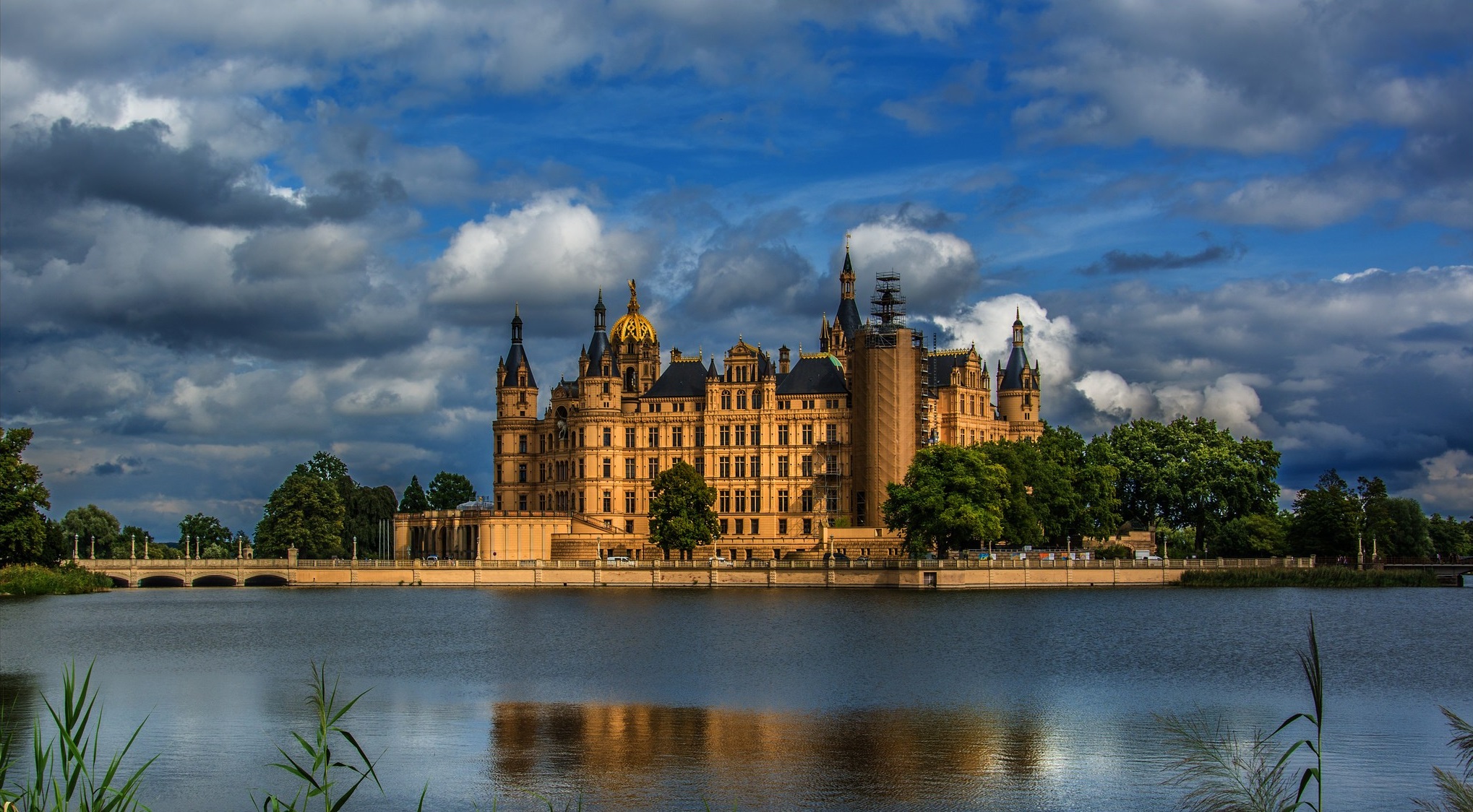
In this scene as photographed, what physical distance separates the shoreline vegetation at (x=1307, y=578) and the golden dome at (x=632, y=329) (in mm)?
64064

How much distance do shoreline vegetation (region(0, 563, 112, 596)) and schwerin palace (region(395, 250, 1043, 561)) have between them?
3164 cm

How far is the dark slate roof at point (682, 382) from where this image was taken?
13150 centimetres

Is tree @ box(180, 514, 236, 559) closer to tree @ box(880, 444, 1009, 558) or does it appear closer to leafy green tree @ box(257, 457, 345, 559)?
leafy green tree @ box(257, 457, 345, 559)

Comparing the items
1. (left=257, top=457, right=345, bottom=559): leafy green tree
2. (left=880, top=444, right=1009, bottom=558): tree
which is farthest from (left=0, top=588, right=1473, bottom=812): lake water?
(left=257, top=457, right=345, bottom=559): leafy green tree

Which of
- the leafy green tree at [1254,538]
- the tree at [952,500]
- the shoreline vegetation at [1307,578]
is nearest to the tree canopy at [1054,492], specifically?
the tree at [952,500]

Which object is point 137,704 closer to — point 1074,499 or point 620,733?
point 620,733

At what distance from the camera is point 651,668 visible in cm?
4784

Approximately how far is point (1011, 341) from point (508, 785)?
113 metres

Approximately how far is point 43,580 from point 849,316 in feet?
257

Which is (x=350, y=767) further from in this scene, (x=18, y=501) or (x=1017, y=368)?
(x=1017, y=368)

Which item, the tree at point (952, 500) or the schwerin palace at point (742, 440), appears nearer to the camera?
the tree at point (952, 500)

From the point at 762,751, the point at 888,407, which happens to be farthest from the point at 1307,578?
the point at 762,751

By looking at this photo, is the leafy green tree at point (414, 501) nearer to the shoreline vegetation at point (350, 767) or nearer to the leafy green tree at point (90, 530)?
the leafy green tree at point (90, 530)

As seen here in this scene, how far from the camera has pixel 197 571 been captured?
358ft
